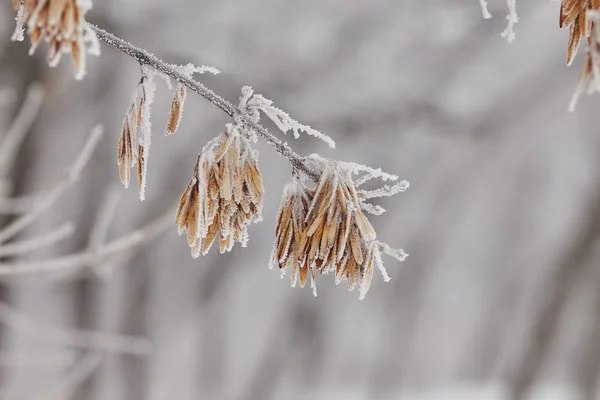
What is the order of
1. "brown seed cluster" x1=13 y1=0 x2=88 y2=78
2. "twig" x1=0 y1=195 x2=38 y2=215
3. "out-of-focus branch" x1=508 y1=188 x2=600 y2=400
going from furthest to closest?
"out-of-focus branch" x1=508 y1=188 x2=600 y2=400 → "twig" x1=0 y1=195 x2=38 y2=215 → "brown seed cluster" x1=13 y1=0 x2=88 y2=78

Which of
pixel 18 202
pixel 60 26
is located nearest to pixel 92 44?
pixel 60 26

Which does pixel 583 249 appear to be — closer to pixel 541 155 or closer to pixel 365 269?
pixel 541 155

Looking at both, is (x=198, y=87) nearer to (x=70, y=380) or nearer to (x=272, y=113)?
(x=272, y=113)

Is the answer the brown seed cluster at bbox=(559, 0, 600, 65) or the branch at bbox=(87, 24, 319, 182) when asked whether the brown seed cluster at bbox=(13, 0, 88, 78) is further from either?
the brown seed cluster at bbox=(559, 0, 600, 65)

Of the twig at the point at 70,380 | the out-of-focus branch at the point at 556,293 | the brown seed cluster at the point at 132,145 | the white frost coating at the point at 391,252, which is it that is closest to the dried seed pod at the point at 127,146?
the brown seed cluster at the point at 132,145

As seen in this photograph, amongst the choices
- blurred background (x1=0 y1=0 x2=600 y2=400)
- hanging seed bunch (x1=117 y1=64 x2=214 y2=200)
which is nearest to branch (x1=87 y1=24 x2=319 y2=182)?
hanging seed bunch (x1=117 y1=64 x2=214 y2=200)

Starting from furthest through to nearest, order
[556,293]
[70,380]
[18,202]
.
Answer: [556,293] → [18,202] → [70,380]
